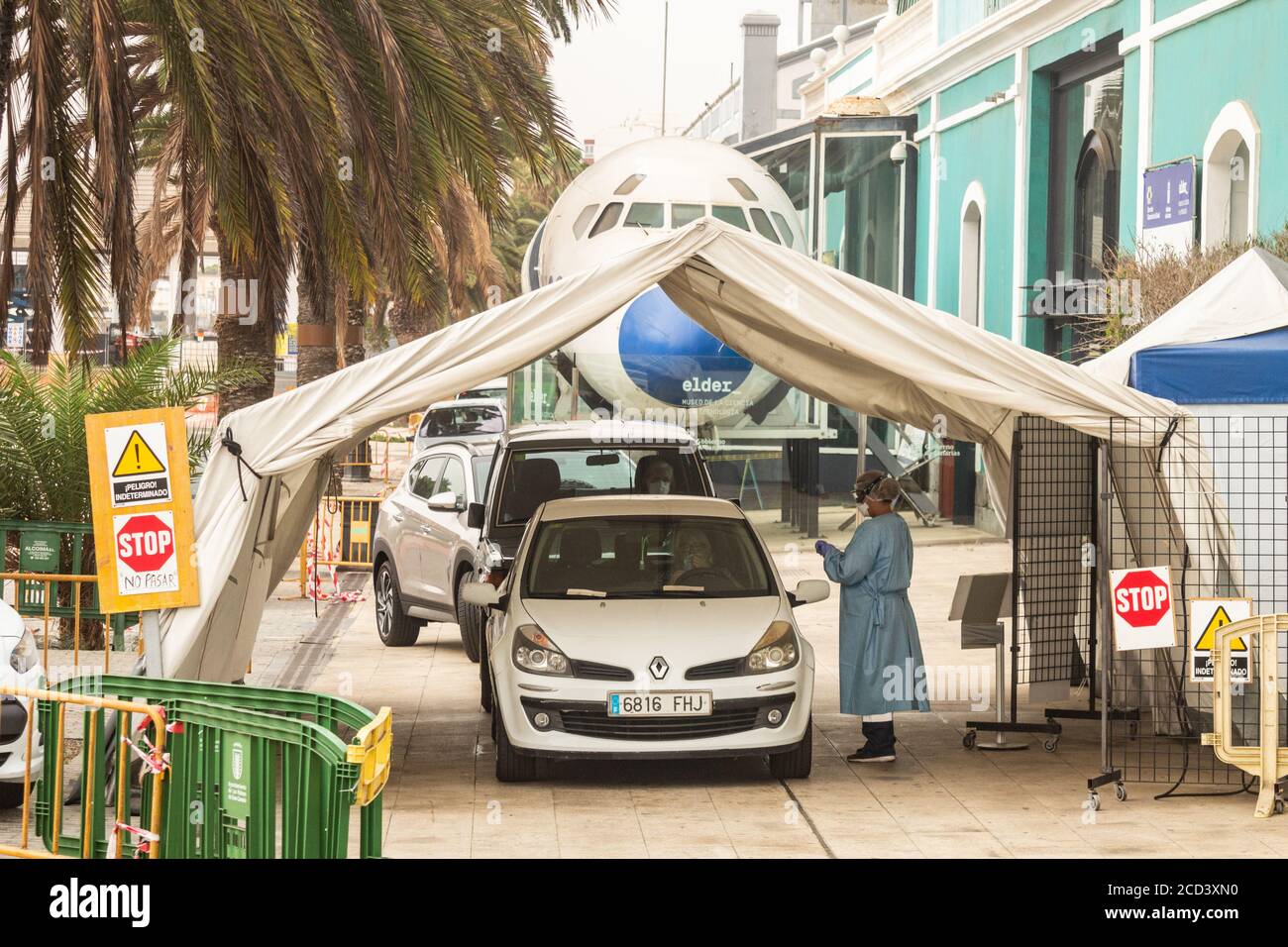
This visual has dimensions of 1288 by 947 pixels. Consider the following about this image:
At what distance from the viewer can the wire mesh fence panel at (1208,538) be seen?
9695 millimetres

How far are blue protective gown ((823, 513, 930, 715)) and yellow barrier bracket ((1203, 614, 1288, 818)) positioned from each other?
1.80 metres

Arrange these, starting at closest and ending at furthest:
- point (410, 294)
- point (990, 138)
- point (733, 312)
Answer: point (733, 312), point (410, 294), point (990, 138)

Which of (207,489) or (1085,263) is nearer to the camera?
(207,489)

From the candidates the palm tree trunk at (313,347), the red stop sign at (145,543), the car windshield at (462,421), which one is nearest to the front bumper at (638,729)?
the red stop sign at (145,543)

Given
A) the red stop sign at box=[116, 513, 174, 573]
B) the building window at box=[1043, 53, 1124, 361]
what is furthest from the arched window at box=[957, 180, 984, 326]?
the red stop sign at box=[116, 513, 174, 573]

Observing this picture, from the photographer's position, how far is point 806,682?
9.76 m

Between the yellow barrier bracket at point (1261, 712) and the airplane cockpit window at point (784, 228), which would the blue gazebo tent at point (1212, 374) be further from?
the airplane cockpit window at point (784, 228)

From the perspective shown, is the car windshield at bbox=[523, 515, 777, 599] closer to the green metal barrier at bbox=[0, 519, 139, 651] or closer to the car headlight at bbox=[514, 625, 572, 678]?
the car headlight at bbox=[514, 625, 572, 678]

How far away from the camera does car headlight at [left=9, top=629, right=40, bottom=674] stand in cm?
878

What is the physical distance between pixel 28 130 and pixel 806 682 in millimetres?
5666

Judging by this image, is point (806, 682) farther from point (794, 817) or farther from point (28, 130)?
point (28, 130)

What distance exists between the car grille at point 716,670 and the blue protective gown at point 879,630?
964mm

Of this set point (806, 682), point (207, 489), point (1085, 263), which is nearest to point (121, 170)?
point (207, 489)

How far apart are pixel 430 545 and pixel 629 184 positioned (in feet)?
25.5
